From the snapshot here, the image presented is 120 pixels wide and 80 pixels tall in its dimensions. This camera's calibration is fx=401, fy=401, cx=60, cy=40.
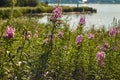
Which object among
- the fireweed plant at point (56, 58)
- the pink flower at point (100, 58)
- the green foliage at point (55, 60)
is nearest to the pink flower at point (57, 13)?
the fireweed plant at point (56, 58)

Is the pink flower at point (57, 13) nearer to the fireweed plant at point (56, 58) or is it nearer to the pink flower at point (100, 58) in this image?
the fireweed plant at point (56, 58)

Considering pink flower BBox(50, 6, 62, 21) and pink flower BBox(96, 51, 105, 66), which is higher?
pink flower BBox(50, 6, 62, 21)

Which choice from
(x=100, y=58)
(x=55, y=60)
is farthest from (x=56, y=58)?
(x=100, y=58)

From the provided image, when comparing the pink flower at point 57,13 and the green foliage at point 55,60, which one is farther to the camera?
the pink flower at point 57,13

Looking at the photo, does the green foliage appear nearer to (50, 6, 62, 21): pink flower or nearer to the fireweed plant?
the fireweed plant

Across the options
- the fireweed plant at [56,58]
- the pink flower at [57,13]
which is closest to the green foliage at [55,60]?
the fireweed plant at [56,58]

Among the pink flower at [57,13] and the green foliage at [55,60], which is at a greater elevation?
the pink flower at [57,13]

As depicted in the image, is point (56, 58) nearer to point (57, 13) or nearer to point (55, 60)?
point (55, 60)

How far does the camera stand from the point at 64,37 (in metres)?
6.16

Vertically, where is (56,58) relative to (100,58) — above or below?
below

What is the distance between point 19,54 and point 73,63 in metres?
0.82

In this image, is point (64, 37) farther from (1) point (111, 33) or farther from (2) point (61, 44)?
(1) point (111, 33)

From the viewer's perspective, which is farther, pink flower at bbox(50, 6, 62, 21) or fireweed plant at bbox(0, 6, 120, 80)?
pink flower at bbox(50, 6, 62, 21)

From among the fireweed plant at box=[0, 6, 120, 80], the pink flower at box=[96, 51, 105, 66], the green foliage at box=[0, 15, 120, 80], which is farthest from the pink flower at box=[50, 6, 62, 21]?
the pink flower at box=[96, 51, 105, 66]
